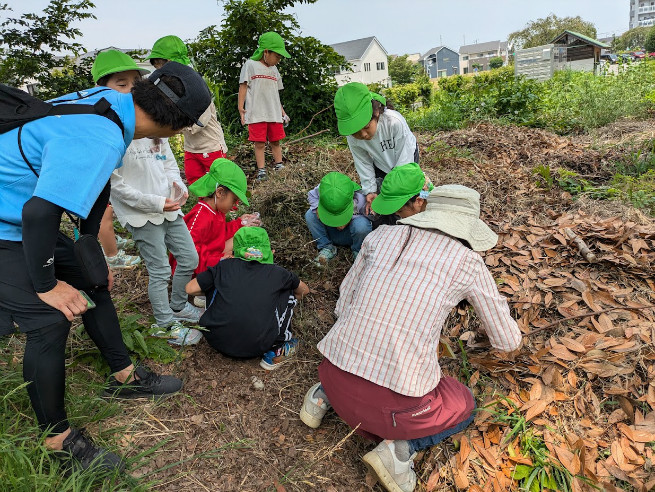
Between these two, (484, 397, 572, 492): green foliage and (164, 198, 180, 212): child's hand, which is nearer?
(484, 397, 572, 492): green foliage

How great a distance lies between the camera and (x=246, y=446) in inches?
82.5

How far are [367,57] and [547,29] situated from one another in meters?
23.5

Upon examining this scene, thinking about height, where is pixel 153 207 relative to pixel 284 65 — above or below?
below

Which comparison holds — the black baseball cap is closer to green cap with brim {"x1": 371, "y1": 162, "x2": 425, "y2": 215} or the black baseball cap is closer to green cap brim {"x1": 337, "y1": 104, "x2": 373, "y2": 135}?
green cap with brim {"x1": 371, "y1": 162, "x2": 425, "y2": 215}

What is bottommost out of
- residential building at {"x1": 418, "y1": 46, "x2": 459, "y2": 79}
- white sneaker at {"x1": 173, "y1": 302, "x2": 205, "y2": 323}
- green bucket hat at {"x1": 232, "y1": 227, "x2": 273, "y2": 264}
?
white sneaker at {"x1": 173, "y1": 302, "x2": 205, "y2": 323}

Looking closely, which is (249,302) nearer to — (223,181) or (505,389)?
(223,181)

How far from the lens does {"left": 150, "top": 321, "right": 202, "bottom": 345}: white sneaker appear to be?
2.61 meters

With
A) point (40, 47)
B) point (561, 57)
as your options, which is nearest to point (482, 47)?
point (561, 57)

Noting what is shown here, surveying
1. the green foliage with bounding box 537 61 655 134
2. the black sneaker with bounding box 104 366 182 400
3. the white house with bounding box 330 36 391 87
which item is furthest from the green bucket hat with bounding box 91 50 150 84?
the white house with bounding box 330 36 391 87

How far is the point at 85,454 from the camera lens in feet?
5.67

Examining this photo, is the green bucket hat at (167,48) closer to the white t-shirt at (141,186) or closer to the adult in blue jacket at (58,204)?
the white t-shirt at (141,186)

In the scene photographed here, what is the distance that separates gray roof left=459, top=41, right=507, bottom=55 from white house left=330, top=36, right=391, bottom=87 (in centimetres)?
3456

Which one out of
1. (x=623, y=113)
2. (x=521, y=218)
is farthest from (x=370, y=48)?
(x=521, y=218)

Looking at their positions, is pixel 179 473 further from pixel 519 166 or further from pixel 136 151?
pixel 519 166
